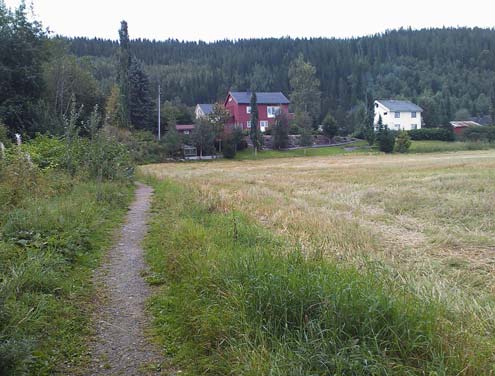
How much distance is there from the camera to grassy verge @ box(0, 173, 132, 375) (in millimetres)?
3904

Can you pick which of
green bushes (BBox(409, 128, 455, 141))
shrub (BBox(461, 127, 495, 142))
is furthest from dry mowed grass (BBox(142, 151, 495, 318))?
shrub (BBox(461, 127, 495, 142))

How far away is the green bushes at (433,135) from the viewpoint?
71312 millimetres

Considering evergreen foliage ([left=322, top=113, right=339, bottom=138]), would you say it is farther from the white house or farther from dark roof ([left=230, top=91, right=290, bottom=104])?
the white house

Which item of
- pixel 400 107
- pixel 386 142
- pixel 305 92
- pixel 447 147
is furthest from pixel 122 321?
pixel 400 107

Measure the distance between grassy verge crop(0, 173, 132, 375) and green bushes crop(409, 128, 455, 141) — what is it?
69970 millimetres

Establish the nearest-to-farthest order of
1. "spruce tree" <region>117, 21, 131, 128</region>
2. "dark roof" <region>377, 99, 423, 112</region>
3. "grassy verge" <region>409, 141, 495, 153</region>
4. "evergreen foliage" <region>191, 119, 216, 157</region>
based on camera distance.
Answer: "spruce tree" <region>117, 21, 131, 128</region>
"evergreen foliage" <region>191, 119, 216, 157</region>
"grassy verge" <region>409, 141, 495, 153</region>
"dark roof" <region>377, 99, 423, 112</region>

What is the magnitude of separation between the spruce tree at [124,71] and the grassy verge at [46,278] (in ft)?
151

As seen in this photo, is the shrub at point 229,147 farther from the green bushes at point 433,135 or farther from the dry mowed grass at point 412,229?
the dry mowed grass at point 412,229

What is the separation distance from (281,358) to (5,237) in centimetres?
543

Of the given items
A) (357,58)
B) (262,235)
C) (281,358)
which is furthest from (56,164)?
(357,58)

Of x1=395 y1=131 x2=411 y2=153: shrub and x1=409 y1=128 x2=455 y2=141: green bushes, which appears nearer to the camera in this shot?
x1=395 y1=131 x2=411 y2=153: shrub

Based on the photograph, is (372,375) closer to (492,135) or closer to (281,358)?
(281,358)

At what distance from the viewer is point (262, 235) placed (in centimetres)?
820

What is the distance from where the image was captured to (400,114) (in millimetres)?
84938
